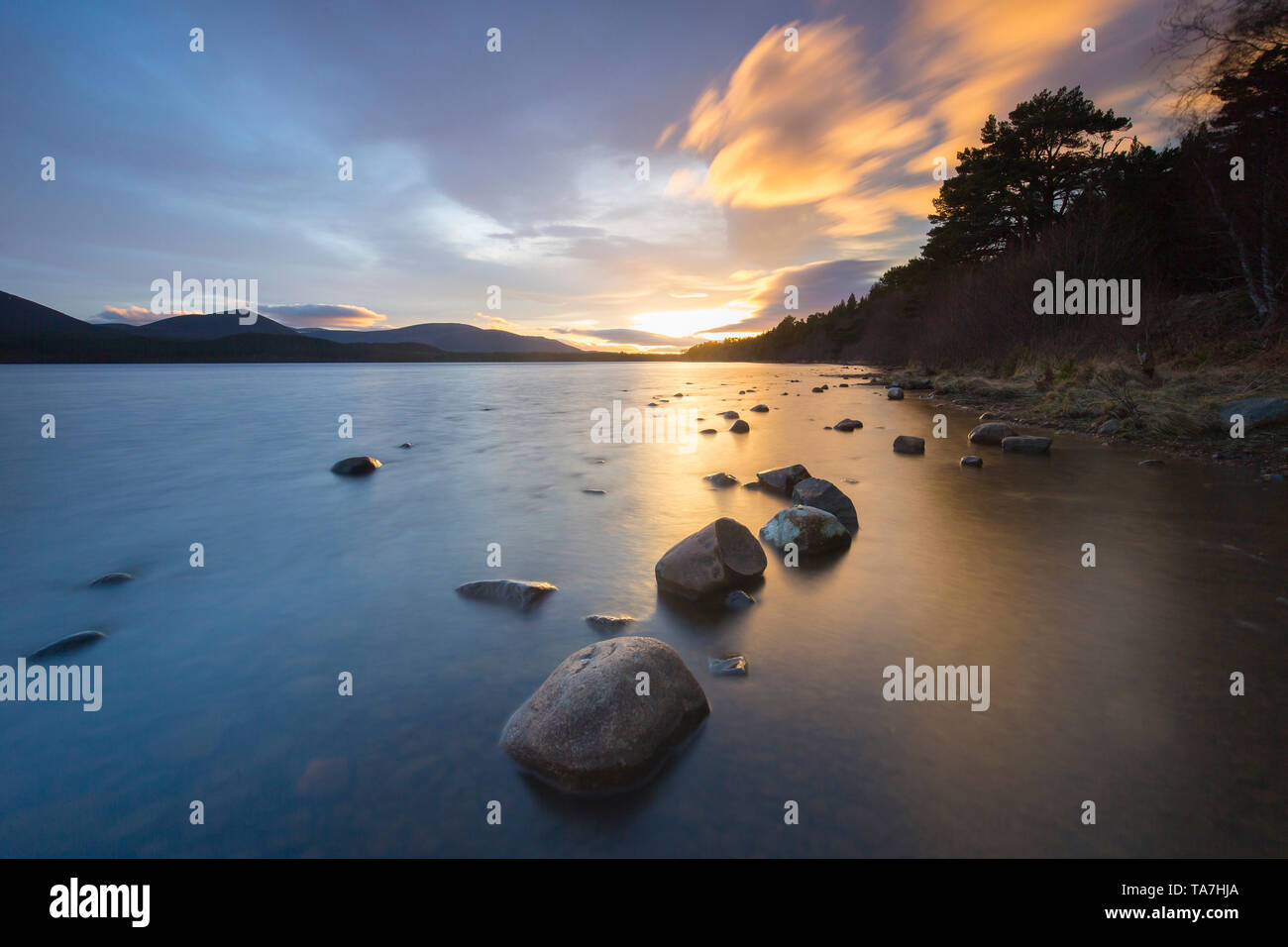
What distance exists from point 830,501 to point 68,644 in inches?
361

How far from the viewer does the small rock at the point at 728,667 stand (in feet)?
15.0

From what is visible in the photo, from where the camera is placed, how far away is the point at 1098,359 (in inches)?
832

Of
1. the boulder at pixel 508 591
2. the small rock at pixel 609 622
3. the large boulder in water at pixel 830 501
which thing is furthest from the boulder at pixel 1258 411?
the boulder at pixel 508 591

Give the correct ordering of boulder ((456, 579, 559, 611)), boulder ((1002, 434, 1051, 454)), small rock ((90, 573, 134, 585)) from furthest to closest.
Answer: boulder ((1002, 434, 1051, 454))
small rock ((90, 573, 134, 585))
boulder ((456, 579, 559, 611))

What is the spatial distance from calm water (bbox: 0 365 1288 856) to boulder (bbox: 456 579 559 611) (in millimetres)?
179

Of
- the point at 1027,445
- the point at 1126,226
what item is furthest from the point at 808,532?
the point at 1126,226

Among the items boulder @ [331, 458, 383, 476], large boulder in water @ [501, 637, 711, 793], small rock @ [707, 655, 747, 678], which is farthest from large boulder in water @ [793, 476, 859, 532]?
boulder @ [331, 458, 383, 476]

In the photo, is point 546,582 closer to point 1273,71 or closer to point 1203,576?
point 1203,576

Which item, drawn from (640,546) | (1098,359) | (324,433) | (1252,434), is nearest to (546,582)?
(640,546)

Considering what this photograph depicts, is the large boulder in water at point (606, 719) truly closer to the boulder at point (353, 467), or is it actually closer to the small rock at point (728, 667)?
the small rock at point (728, 667)

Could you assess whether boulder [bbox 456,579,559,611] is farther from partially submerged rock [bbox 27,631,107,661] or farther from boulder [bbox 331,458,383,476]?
boulder [bbox 331,458,383,476]

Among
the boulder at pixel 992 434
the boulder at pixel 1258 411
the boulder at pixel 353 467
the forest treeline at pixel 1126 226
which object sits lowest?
the boulder at pixel 353 467

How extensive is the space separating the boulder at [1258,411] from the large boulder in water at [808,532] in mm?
11377

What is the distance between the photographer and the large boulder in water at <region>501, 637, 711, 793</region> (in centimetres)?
339
